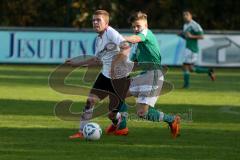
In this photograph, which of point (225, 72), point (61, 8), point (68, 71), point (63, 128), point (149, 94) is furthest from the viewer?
point (61, 8)

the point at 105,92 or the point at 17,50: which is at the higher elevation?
the point at 105,92

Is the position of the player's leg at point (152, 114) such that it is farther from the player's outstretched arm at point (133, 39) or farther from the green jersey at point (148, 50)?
the player's outstretched arm at point (133, 39)

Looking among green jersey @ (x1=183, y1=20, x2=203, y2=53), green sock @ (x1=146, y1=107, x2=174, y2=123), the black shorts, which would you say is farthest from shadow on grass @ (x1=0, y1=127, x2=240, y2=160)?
green jersey @ (x1=183, y1=20, x2=203, y2=53)

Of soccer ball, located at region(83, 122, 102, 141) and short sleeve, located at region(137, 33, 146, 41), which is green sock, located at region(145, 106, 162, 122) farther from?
short sleeve, located at region(137, 33, 146, 41)

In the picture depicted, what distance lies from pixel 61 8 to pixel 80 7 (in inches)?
38.2

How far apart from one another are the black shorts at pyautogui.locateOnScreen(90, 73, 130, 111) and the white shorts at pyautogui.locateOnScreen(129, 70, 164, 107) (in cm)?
13

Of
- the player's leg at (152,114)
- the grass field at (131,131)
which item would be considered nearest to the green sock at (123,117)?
the grass field at (131,131)

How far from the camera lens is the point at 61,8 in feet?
134

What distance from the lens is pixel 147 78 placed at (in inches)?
563

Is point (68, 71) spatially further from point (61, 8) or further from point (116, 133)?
point (116, 133)

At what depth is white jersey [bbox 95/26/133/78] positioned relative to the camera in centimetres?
1385

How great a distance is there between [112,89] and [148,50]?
0.83 m

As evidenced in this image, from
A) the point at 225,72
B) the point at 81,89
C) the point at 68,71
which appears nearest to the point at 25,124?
the point at 81,89

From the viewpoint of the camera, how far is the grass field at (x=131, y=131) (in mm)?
12102
